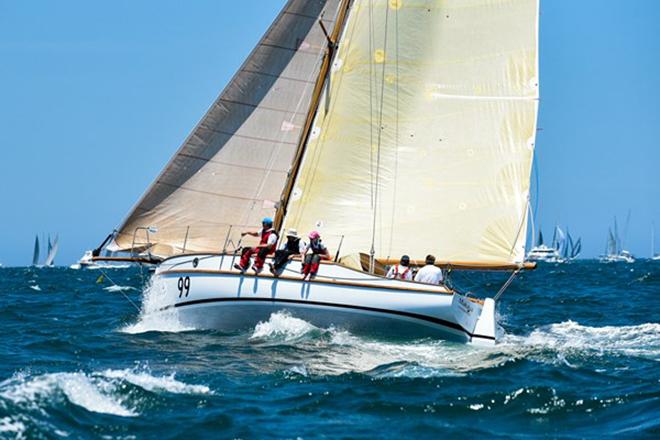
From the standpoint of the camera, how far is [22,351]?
18.6 metres

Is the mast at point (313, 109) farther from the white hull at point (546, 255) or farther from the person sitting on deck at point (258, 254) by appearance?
the white hull at point (546, 255)

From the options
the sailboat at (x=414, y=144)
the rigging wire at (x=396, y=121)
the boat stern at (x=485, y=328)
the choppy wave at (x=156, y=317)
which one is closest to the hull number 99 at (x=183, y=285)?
the sailboat at (x=414, y=144)

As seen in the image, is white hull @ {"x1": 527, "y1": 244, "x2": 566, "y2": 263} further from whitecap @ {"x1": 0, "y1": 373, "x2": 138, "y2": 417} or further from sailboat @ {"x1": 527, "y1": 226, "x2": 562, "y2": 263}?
whitecap @ {"x1": 0, "y1": 373, "x2": 138, "y2": 417}

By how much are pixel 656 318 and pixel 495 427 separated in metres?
18.6

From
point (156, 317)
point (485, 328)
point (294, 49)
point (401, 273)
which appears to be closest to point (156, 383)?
point (401, 273)

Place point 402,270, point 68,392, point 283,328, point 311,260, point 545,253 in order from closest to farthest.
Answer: point 68,392 → point 311,260 → point 283,328 → point 402,270 → point 545,253

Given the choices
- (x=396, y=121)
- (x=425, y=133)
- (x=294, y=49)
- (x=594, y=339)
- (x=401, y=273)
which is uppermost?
(x=294, y=49)

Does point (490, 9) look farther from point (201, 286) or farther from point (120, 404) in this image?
point (120, 404)

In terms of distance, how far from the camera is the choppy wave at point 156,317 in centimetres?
2166

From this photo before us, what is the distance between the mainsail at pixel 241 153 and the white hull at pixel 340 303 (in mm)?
2955

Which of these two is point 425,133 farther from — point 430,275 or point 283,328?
point 283,328

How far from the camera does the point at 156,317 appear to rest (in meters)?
22.3

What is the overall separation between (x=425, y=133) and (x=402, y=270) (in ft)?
10.7

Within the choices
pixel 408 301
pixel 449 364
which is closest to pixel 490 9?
pixel 408 301
